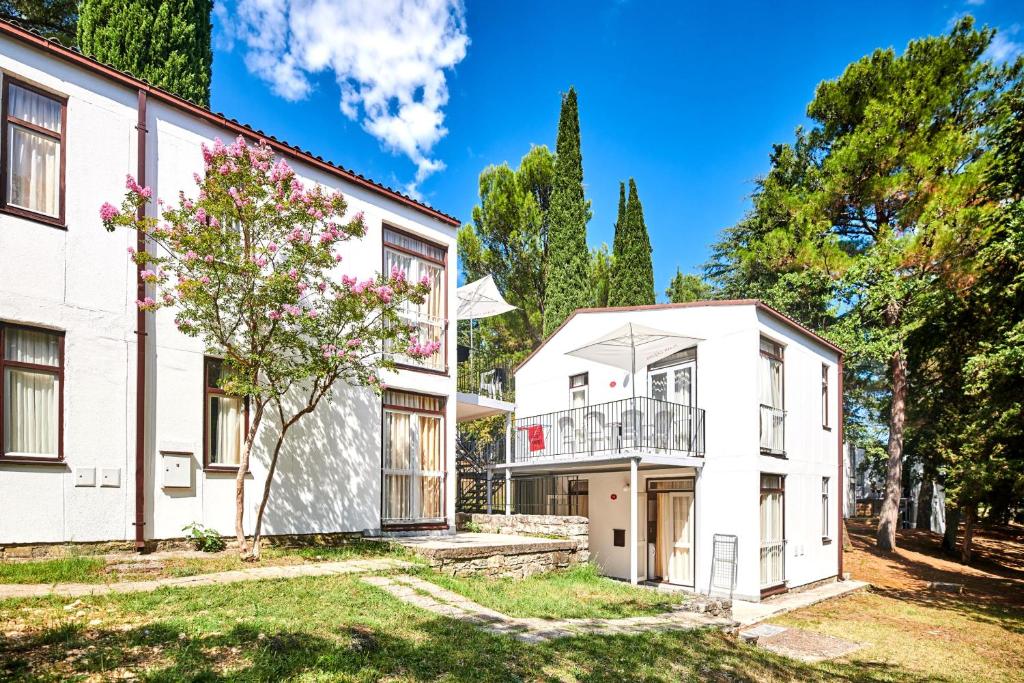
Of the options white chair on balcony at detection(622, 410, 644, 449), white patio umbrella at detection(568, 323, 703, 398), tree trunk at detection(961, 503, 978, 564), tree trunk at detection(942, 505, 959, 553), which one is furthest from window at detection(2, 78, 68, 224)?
tree trunk at detection(942, 505, 959, 553)

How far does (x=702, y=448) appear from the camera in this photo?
1445cm

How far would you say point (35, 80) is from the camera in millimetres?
8234

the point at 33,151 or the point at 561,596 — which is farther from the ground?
the point at 33,151

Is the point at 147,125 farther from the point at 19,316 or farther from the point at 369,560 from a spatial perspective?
the point at 369,560

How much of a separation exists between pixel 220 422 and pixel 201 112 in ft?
14.8

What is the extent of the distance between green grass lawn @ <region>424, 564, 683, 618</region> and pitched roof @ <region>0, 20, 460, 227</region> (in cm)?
692

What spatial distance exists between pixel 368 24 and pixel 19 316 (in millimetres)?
10223

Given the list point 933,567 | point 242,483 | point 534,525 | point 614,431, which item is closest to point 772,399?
point 614,431

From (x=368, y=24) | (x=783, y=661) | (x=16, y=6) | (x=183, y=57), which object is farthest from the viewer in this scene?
(x=16, y=6)

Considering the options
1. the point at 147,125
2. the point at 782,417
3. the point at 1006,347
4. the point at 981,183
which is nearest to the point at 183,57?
the point at 147,125

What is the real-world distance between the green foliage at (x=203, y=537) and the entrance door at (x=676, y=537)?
31.8 feet

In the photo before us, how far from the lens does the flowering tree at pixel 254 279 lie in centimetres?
828

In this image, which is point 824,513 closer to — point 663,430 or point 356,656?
point 663,430

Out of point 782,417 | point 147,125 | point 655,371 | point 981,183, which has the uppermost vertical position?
point 981,183
